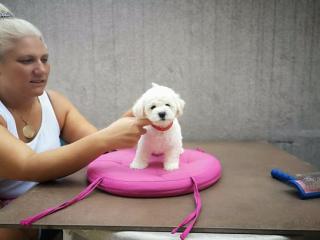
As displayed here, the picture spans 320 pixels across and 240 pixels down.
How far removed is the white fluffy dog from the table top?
0.17m

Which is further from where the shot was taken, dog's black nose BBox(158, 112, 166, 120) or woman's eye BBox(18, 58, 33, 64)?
woman's eye BBox(18, 58, 33, 64)

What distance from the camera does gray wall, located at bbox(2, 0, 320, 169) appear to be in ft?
5.32

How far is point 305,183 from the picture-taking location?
3.15 ft

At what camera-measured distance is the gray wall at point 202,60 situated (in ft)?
5.32

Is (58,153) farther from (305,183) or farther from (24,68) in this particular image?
(305,183)

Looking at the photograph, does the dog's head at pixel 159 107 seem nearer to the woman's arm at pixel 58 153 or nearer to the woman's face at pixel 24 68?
the woman's arm at pixel 58 153

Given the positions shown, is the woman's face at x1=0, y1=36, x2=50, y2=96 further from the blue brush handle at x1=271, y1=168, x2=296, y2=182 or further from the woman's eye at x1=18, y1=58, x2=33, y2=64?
the blue brush handle at x1=271, y1=168, x2=296, y2=182

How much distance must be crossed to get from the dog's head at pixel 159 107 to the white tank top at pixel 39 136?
412 millimetres

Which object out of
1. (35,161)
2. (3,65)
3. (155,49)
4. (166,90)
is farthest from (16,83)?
(155,49)

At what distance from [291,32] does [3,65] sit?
Answer: 1.28m

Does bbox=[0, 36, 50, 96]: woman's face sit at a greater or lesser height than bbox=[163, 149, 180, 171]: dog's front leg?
greater

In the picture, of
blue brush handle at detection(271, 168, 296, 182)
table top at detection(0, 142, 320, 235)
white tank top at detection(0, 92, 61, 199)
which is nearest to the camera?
table top at detection(0, 142, 320, 235)

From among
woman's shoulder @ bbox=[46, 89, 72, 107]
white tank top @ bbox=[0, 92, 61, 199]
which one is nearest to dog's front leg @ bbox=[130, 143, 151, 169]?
white tank top @ bbox=[0, 92, 61, 199]

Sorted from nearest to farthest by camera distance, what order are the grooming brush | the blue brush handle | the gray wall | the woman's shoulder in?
the grooming brush, the blue brush handle, the woman's shoulder, the gray wall
